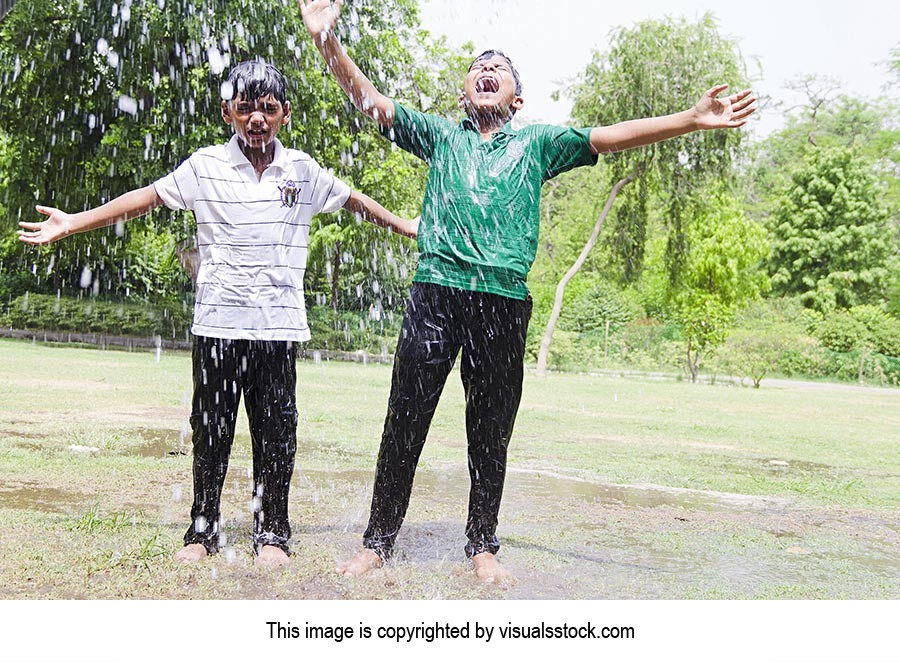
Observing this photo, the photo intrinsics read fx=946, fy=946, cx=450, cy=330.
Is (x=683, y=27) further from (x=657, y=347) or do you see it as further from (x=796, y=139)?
(x=796, y=139)

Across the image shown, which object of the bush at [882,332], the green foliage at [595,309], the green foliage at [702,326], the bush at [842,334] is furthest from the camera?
the green foliage at [595,309]

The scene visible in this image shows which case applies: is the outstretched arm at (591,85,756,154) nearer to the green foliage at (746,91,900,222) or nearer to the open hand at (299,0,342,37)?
the open hand at (299,0,342,37)

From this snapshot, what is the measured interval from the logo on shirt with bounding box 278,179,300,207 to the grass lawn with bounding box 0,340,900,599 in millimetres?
1272

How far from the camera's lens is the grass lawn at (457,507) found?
10.8ft

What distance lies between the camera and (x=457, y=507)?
4898mm

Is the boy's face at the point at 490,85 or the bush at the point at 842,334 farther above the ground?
the boy's face at the point at 490,85

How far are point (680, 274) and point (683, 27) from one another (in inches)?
211

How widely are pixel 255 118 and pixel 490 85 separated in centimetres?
84

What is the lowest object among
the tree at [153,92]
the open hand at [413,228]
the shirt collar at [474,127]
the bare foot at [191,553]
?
the bare foot at [191,553]

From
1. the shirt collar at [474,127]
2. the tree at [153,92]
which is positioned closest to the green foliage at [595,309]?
the tree at [153,92]

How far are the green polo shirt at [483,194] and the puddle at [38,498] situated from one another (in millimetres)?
2213

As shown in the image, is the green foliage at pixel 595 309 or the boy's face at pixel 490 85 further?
the green foliage at pixel 595 309

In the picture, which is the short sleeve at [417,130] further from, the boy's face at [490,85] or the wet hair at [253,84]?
the wet hair at [253,84]

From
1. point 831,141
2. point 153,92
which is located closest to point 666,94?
point 153,92
